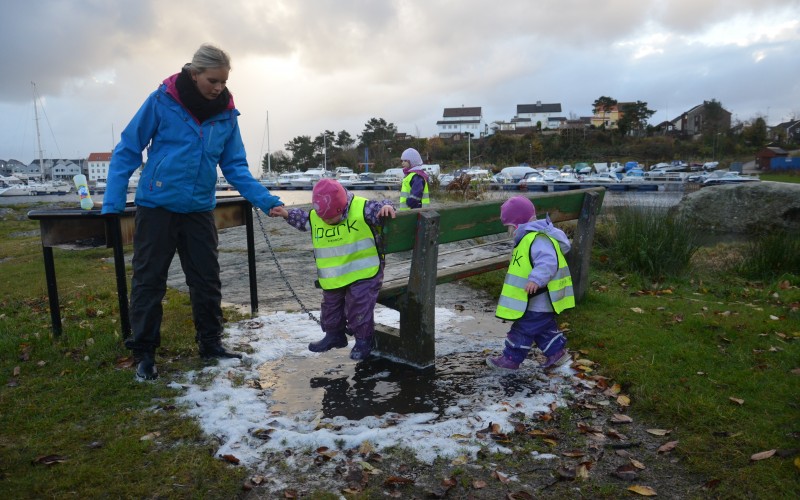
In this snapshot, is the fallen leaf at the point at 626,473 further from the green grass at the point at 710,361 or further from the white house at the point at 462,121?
the white house at the point at 462,121

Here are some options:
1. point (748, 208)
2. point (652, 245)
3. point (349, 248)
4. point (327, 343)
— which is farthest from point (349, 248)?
point (748, 208)

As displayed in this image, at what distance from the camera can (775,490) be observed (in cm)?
290

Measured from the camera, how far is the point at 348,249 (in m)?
4.36

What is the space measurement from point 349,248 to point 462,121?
117 m

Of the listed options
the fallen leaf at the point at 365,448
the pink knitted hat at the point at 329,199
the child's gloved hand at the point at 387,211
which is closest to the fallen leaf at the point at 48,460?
the fallen leaf at the point at 365,448

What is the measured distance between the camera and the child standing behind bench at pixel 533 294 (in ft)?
14.5

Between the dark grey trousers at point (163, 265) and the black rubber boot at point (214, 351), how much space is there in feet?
0.30

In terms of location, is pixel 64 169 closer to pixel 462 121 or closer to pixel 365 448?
pixel 462 121

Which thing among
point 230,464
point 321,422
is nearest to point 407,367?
point 321,422

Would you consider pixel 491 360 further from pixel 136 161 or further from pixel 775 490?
pixel 136 161

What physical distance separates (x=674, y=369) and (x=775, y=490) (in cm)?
156

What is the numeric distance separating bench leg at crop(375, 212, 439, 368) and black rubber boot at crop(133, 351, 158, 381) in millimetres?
1771

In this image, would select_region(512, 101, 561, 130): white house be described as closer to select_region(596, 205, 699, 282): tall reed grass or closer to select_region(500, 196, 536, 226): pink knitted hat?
select_region(596, 205, 699, 282): tall reed grass

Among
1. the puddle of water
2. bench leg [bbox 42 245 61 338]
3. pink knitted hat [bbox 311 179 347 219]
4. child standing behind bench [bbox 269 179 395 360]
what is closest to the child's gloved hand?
child standing behind bench [bbox 269 179 395 360]
